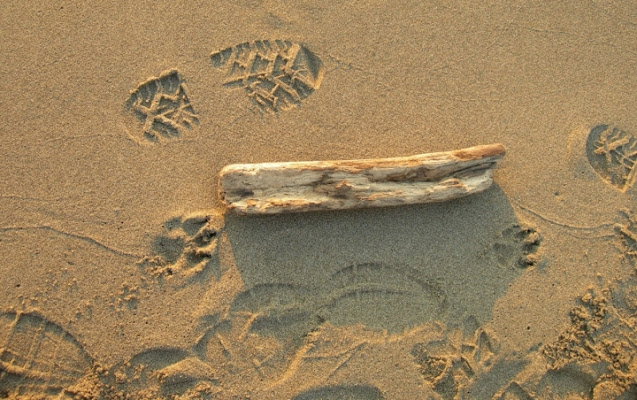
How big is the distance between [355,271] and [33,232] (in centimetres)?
178

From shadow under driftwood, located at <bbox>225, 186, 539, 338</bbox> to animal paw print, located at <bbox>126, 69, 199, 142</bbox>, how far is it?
0.63 metres

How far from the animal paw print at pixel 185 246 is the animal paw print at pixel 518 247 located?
1.66 metres

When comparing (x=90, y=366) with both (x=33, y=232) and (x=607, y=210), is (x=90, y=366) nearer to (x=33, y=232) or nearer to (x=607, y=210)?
(x=33, y=232)

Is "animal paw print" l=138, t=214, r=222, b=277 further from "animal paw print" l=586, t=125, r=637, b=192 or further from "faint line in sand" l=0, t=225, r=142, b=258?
"animal paw print" l=586, t=125, r=637, b=192

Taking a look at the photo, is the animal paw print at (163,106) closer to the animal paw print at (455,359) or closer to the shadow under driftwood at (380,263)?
the shadow under driftwood at (380,263)

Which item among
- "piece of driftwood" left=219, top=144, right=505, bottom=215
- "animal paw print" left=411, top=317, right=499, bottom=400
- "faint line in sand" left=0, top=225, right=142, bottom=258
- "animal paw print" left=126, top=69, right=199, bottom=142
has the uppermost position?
"animal paw print" left=126, top=69, right=199, bottom=142

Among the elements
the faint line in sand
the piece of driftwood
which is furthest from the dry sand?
the piece of driftwood

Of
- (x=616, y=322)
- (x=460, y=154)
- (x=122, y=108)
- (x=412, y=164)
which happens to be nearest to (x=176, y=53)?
(x=122, y=108)

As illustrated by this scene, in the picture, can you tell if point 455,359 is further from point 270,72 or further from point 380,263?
point 270,72

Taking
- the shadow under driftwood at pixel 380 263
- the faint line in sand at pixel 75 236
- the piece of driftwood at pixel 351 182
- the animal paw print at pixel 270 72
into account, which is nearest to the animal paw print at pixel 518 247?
the shadow under driftwood at pixel 380 263

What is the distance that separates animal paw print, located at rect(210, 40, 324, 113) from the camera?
2.61m

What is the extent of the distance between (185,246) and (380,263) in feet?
3.62

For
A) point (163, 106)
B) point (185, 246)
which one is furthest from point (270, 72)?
point (185, 246)

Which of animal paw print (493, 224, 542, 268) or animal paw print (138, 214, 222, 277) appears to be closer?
animal paw print (138, 214, 222, 277)
